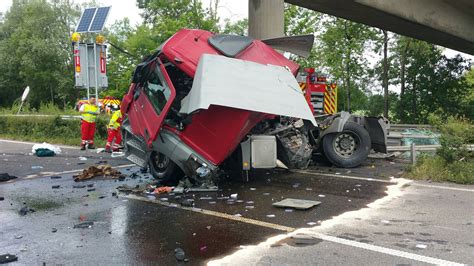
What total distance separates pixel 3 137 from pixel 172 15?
1098 centimetres

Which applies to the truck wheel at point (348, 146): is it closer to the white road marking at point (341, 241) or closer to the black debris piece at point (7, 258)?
the white road marking at point (341, 241)

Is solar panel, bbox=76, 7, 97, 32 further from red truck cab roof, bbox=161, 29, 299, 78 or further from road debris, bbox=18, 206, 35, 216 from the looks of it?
road debris, bbox=18, 206, 35, 216

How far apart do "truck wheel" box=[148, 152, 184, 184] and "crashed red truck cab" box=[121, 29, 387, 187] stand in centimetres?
2

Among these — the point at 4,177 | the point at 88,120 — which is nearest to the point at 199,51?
the point at 4,177

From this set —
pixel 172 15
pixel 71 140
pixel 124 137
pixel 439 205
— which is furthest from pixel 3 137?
pixel 439 205

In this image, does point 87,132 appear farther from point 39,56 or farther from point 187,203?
point 39,56

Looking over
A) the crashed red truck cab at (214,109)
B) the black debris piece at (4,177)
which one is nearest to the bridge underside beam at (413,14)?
the crashed red truck cab at (214,109)

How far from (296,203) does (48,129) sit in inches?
541

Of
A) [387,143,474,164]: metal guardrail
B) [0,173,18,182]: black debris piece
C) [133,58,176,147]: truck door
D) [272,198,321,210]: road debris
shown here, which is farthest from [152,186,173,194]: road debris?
[387,143,474,164]: metal guardrail

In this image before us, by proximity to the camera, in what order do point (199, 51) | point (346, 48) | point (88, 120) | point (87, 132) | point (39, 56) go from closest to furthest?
point (199, 51), point (88, 120), point (87, 132), point (346, 48), point (39, 56)

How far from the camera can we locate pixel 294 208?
234 inches

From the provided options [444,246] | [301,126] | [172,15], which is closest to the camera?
[444,246]

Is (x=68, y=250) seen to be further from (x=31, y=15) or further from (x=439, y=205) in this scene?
(x=31, y=15)

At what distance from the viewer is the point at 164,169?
26.0ft
